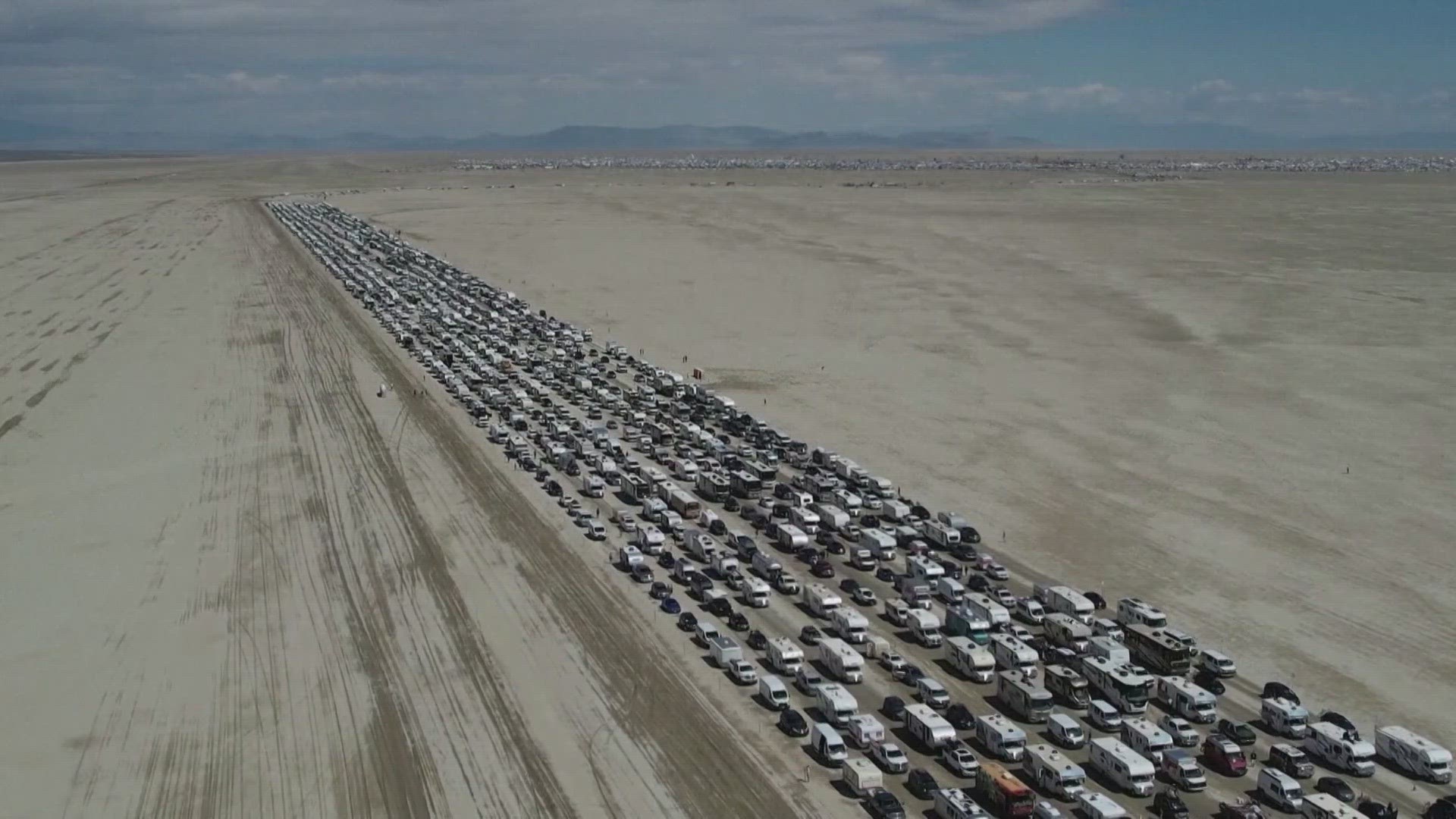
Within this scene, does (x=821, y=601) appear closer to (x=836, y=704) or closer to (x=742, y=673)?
(x=742, y=673)

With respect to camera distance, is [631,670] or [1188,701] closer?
[1188,701]

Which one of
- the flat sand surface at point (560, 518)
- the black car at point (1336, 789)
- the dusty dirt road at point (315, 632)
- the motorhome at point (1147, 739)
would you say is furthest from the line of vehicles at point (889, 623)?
the dusty dirt road at point (315, 632)

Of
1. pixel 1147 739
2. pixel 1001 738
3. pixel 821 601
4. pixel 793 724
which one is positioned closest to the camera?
pixel 1147 739

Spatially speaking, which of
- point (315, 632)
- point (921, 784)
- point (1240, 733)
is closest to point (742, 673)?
point (921, 784)

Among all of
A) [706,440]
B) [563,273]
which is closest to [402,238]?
[563,273]

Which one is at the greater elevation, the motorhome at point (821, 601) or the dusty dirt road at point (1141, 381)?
the dusty dirt road at point (1141, 381)

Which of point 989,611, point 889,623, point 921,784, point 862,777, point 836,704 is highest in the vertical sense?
point 989,611

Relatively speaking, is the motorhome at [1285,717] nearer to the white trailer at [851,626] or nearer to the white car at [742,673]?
the white trailer at [851,626]
